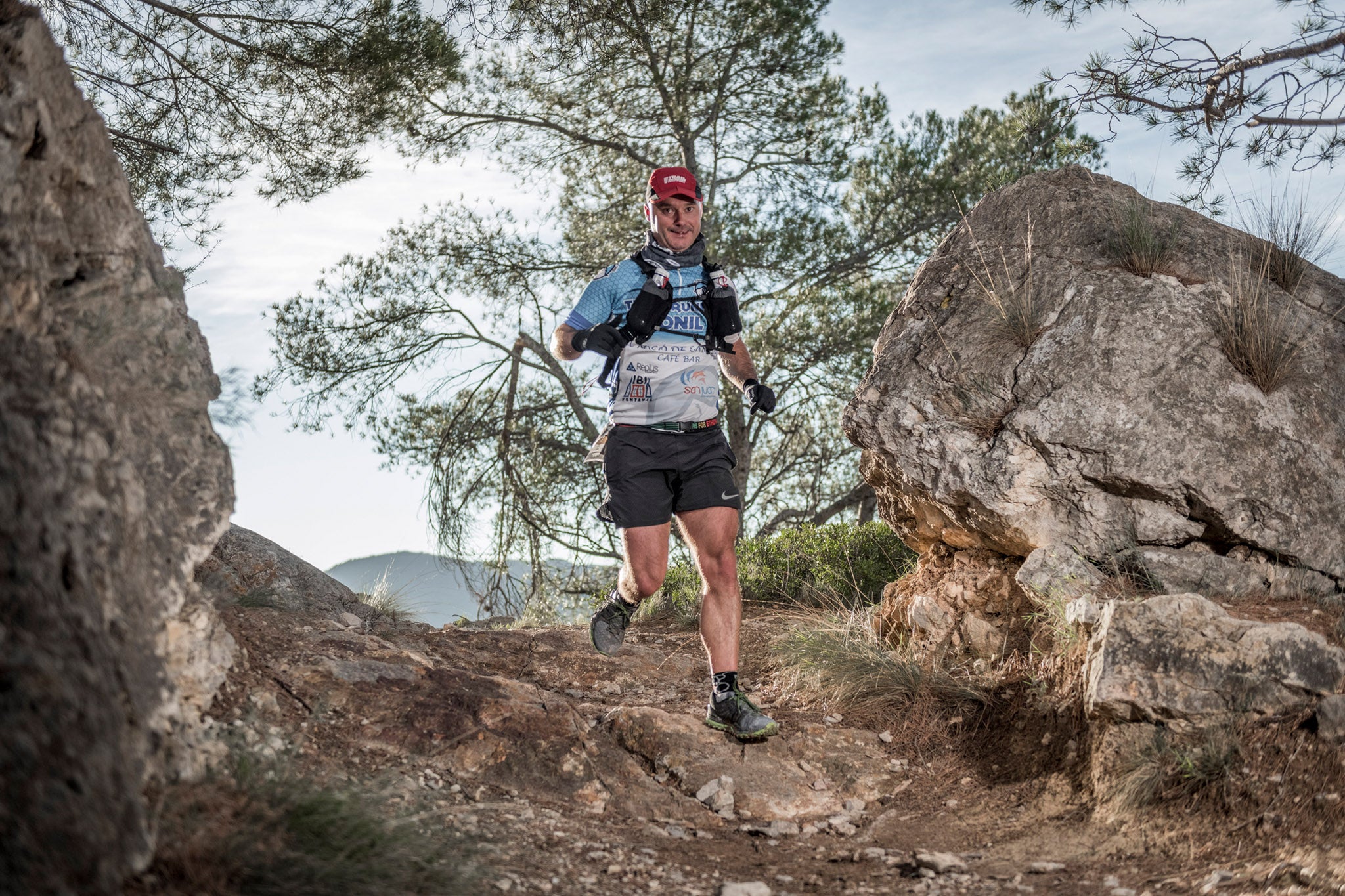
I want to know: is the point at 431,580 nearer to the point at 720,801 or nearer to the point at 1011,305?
the point at 720,801

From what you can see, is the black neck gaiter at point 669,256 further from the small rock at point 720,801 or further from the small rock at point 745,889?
the small rock at point 745,889

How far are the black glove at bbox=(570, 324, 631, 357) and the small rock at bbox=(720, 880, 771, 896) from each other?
6.91 ft

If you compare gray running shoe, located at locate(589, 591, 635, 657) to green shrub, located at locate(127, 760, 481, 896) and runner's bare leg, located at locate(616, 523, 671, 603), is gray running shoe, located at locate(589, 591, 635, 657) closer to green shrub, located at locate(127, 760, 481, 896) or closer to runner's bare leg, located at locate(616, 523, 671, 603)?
runner's bare leg, located at locate(616, 523, 671, 603)

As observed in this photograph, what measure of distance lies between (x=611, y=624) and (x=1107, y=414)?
2.53 metres

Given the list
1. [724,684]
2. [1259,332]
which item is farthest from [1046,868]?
[1259,332]

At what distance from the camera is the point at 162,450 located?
2.91 meters

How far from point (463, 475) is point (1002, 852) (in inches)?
325

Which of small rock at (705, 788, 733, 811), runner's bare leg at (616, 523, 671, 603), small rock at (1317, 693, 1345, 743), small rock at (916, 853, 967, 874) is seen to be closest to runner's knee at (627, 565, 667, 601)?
runner's bare leg at (616, 523, 671, 603)

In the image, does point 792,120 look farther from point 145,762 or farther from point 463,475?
point 145,762

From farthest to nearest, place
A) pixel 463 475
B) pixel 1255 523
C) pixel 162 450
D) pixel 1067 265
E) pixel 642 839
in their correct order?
pixel 463 475, pixel 1067 265, pixel 1255 523, pixel 642 839, pixel 162 450

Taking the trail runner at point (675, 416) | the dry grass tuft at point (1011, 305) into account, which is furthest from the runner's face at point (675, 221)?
the dry grass tuft at point (1011, 305)

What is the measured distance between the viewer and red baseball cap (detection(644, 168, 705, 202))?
4.37 meters

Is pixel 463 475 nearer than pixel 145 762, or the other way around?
pixel 145 762

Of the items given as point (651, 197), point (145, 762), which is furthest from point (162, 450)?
point (651, 197)
